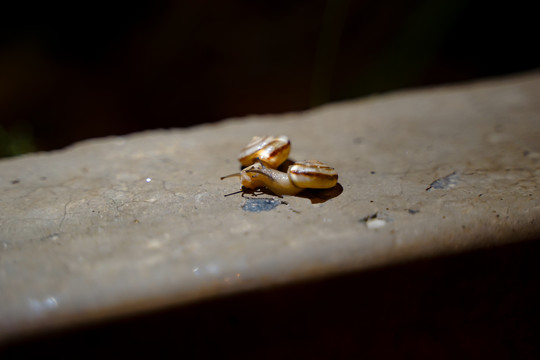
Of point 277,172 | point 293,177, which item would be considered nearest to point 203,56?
point 277,172

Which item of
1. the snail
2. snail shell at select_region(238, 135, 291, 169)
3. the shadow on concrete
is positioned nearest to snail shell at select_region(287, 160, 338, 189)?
the snail

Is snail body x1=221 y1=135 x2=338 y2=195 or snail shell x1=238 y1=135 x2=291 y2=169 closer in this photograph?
snail body x1=221 y1=135 x2=338 y2=195

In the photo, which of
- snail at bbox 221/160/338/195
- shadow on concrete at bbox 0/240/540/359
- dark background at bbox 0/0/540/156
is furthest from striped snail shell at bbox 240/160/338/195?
dark background at bbox 0/0/540/156

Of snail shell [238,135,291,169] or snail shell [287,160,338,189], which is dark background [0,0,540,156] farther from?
snail shell [287,160,338,189]

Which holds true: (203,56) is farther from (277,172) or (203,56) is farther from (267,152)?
(277,172)

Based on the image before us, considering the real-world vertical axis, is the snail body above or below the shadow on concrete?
above

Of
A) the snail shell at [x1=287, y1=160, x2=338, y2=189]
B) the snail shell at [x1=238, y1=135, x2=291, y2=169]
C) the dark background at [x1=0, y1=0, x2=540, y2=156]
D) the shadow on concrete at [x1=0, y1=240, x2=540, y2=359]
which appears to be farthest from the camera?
the dark background at [x1=0, y1=0, x2=540, y2=156]

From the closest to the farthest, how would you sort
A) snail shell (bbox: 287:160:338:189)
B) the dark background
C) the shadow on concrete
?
the shadow on concrete
snail shell (bbox: 287:160:338:189)
the dark background
